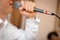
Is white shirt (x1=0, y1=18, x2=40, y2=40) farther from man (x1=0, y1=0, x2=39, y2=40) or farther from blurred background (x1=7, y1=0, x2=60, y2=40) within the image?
blurred background (x1=7, y1=0, x2=60, y2=40)

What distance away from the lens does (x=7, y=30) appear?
1194 millimetres

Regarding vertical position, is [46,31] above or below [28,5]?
below

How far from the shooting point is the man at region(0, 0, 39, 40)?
1.07 meters

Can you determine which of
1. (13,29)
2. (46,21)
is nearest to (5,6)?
(13,29)

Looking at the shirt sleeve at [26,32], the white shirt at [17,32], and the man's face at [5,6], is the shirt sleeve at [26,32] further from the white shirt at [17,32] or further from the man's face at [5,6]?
the man's face at [5,6]

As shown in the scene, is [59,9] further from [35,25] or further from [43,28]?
[35,25]

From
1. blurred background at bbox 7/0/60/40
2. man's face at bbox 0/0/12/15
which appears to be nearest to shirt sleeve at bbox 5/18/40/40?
man's face at bbox 0/0/12/15

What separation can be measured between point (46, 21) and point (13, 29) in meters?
1.16

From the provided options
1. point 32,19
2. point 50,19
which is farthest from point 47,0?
point 32,19

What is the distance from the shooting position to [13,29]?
1234 millimetres

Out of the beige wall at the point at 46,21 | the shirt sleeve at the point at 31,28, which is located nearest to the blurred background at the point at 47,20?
the beige wall at the point at 46,21

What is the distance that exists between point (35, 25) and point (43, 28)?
3.55ft

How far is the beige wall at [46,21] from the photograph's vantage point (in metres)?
2.23

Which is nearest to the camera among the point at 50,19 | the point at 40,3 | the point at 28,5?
the point at 28,5
